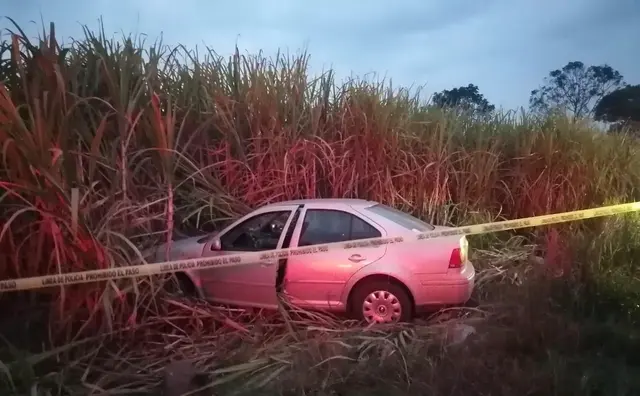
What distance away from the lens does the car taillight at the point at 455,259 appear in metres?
5.43

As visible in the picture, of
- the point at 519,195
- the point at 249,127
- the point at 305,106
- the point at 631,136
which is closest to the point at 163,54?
the point at 249,127

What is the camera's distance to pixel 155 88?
6.46 m

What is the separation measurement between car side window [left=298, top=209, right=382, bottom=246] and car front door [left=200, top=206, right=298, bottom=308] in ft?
0.58

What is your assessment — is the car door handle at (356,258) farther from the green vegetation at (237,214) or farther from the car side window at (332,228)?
the green vegetation at (237,214)

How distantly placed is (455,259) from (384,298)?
0.67 meters

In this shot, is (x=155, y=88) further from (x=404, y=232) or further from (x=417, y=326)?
(x=417, y=326)

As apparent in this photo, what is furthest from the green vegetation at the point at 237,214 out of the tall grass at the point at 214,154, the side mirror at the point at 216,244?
the side mirror at the point at 216,244

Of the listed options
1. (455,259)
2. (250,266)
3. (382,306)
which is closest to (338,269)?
(382,306)

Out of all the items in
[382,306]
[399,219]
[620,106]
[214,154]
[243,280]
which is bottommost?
[382,306]

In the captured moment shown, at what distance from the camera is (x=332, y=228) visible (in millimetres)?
5625

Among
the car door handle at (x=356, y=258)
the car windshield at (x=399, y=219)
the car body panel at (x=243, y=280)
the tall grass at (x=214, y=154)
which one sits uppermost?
the tall grass at (x=214, y=154)

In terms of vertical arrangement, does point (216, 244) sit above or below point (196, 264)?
above

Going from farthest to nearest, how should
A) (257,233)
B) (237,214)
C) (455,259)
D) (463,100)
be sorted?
1. (463,100)
2. (237,214)
3. (257,233)
4. (455,259)

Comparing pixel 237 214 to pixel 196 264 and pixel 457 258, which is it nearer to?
pixel 196 264
